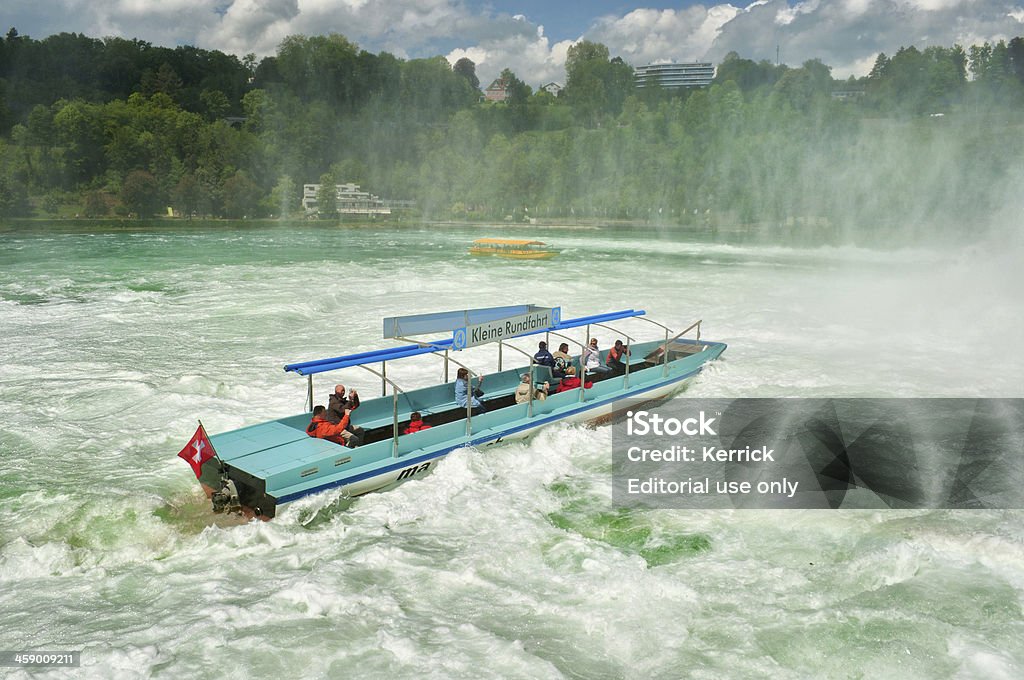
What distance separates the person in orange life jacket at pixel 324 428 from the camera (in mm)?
11914

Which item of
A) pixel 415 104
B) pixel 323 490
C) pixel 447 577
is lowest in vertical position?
pixel 447 577

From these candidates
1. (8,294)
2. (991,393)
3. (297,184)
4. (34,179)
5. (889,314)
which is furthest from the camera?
(297,184)

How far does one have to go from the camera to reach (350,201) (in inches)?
4968

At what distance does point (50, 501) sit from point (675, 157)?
118 metres

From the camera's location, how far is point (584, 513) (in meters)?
11.8

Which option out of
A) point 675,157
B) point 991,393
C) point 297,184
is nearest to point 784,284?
point 991,393

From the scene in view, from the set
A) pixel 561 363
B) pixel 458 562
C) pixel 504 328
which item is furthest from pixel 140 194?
pixel 458 562

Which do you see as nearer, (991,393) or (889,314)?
(991,393)

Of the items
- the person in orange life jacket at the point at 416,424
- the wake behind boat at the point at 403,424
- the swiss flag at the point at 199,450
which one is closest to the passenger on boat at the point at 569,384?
the wake behind boat at the point at 403,424

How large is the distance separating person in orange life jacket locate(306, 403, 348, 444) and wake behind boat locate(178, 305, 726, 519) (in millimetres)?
139

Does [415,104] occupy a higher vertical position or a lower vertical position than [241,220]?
higher

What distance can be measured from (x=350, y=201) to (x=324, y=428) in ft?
390

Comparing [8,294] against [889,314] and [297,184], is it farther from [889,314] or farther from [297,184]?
[297,184]
